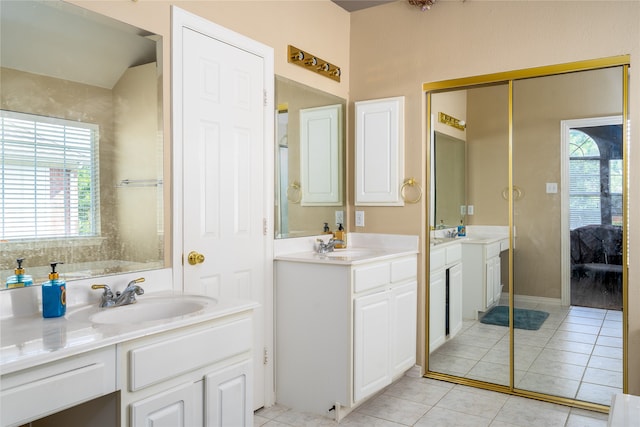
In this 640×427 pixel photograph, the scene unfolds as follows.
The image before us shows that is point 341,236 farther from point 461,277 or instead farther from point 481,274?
point 481,274

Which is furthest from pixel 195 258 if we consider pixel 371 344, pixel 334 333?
pixel 371 344

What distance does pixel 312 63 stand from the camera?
3246 mm

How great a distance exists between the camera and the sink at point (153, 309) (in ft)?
5.90

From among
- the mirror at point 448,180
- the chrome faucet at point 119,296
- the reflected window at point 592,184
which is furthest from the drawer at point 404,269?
the chrome faucet at point 119,296

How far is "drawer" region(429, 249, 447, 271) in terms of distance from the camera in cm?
342

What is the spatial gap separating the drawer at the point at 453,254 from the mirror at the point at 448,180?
15cm

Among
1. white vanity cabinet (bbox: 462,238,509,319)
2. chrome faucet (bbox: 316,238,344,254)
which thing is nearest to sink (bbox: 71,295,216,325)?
chrome faucet (bbox: 316,238,344,254)

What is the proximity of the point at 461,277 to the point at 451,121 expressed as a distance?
3.59 ft

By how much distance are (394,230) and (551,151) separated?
1156 millimetres

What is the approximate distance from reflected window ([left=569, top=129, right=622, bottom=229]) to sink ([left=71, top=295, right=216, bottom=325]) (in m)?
2.30

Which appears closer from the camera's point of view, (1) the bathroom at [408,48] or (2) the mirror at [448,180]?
(1) the bathroom at [408,48]

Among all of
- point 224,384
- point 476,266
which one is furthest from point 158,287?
point 476,266

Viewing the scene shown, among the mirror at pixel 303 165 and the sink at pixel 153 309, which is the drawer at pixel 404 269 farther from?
the sink at pixel 153 309

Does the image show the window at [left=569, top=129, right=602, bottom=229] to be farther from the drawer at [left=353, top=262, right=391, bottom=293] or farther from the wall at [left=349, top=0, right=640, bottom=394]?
the drawer at [left=353, top=262, right=391, bottom=293]
